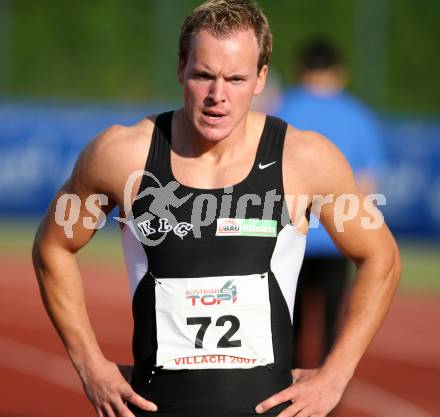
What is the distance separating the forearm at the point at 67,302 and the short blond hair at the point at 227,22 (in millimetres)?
861

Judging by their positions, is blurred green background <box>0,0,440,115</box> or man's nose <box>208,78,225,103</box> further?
blurred green background <box>0,0,440,115</box>

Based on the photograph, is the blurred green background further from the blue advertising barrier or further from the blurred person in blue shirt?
the blurred person in blue shirt

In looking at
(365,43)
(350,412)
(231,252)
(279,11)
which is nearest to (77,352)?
(231,252)

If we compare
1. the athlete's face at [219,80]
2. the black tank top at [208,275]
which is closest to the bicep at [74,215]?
the black tank top at [208,275]

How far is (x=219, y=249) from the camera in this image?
12.5ft

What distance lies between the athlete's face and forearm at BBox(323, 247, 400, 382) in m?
0.74

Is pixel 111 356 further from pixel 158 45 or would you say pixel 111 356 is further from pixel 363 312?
pixel 158 45

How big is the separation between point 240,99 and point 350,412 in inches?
195

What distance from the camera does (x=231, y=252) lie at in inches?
150

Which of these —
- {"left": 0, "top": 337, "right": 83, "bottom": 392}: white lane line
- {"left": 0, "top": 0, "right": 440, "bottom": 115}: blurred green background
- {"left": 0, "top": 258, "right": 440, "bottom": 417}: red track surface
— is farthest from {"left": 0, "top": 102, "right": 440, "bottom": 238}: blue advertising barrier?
{"left": 0, "top": 337, "right": 83, "bottom": 392}: white lane line

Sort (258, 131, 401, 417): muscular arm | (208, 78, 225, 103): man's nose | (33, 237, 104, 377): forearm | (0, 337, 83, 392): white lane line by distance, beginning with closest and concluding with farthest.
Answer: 1. (208, 78, 225, 103): man's nose
2. (258, 131, 401, 417): muscular arm
3. (33, 237, 104, 377): forearm
4. (0, 337, 83, 392): white lane line

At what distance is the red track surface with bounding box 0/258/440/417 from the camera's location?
8.48 m

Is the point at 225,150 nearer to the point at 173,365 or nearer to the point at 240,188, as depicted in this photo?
the point at 240,188

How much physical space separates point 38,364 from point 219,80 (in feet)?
21.8
